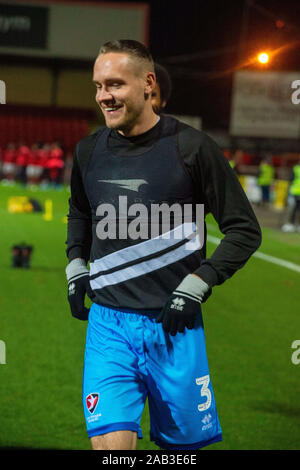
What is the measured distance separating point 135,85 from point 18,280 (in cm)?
874

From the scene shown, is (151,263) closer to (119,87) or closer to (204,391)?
(204,391)

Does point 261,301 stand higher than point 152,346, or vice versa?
point 152,346

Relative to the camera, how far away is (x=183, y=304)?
3.44 m

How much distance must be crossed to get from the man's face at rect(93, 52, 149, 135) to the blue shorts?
0.88m

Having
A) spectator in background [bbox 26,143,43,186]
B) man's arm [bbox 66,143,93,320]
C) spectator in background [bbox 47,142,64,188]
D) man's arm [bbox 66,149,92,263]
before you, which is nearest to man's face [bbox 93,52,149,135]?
man's arm [bbox 66,143,93,320]

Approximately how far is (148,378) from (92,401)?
0.27 meters

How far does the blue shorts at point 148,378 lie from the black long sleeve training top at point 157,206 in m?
0.13

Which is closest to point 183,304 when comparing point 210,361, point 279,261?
point 210,361

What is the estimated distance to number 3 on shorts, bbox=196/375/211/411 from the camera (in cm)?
367

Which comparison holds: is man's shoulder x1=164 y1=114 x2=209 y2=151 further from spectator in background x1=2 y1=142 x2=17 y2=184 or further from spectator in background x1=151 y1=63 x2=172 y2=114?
spectator in background x1=2 y1=142 x2=17 y2=184

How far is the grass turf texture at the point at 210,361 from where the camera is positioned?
5684 mm

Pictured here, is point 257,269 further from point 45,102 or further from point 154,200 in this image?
point 45,102

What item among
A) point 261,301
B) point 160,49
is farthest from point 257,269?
point 160,49

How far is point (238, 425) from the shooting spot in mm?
5902
